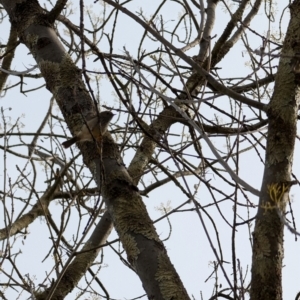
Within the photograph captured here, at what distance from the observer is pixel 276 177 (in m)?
1.46

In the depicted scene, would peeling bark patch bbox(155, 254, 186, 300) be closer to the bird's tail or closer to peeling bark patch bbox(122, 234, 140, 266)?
peeling bark patch bbox(122, 234, 140, 266)

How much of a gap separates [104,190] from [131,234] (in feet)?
0.67

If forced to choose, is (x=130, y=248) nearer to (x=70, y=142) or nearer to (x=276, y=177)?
(x=276, y=177)

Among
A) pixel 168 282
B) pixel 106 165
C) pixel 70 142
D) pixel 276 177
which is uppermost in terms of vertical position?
pixel 70 142

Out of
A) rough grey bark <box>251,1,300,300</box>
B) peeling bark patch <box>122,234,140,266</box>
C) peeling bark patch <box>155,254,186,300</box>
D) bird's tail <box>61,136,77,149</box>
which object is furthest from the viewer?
bird's tail <box>61,136,77,149</box>

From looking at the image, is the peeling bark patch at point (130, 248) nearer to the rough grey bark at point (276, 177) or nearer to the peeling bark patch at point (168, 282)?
the peeling bark patch at point (168, 282)

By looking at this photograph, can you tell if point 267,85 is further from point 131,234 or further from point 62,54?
point 131,234

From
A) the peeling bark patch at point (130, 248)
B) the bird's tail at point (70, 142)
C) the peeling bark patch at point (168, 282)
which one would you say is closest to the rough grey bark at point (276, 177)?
the peeling bark patch at point (168, 282)

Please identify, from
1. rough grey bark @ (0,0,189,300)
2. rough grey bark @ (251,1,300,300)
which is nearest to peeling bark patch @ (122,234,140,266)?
rough grey bark @ (0,0,189,300)

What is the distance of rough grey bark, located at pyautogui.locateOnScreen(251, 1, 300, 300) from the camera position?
4.45 feet

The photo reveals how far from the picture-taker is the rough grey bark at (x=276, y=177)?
1355mm

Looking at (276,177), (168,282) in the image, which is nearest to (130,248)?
(168,282)

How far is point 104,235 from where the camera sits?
2.87m

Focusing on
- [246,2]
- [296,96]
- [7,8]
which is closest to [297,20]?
[296,96]
